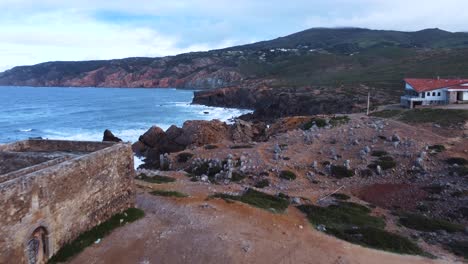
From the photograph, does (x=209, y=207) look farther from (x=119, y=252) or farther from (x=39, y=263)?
(x=39, y=263)

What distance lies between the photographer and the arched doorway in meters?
12.1

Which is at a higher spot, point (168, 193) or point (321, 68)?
point (321, 68)

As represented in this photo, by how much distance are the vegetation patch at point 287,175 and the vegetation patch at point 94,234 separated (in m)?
11.4

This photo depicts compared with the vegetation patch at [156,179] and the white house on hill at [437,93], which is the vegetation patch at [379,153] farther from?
the white house on hill at [437,93]

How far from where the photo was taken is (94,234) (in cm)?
1474

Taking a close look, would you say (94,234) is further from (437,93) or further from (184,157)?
(437,93)

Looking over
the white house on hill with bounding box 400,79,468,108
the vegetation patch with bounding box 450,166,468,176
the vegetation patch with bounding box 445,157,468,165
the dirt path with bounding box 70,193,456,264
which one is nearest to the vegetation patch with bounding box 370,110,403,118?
the white house on hill with bounding box 400,79,468,108

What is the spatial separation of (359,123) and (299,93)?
4187cm

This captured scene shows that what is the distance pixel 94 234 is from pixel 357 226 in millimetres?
10566

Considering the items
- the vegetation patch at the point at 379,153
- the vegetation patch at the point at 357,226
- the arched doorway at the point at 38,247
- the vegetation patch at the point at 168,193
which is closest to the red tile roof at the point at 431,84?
the vegetation patch at the point at 379,153

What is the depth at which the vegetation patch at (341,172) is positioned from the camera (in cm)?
2702

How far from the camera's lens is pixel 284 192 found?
24.1m

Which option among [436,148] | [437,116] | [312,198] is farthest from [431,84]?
[312,198]

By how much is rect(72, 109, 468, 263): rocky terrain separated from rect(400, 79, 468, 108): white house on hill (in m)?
9.63
